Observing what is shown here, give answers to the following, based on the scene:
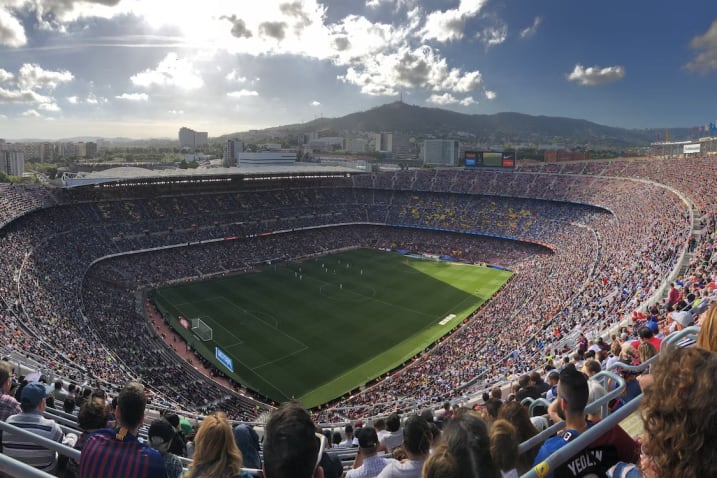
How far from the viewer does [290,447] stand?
2979mm

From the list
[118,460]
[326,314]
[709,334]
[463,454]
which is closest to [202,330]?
[326,314]

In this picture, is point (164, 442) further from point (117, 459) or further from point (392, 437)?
point (392, 437)

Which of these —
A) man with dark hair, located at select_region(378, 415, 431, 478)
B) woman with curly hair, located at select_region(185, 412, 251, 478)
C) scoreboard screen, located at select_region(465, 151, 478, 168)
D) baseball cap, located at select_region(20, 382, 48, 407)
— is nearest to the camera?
woman with curly hair, located at select_region(185, 412, 251, 478)

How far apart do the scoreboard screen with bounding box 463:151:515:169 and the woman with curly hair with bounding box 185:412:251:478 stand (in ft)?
253

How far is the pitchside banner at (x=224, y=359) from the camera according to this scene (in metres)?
30.0

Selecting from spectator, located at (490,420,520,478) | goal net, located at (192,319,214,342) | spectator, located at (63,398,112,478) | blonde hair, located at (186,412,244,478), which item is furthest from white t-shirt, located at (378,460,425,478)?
goal net, located at (192,319,214,342)

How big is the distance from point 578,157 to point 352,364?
10062 centimetres

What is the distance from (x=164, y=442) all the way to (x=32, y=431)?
6.06 ft

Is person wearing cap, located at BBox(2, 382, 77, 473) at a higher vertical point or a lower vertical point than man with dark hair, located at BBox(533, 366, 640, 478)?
lower

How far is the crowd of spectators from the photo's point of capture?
82.6 ft

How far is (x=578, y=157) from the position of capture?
11238cm

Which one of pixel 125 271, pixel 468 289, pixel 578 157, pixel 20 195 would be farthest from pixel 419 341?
pixel 578 157

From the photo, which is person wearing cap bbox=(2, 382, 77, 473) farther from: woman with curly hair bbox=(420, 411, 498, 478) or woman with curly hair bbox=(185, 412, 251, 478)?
woman with curly hair bbox=(420, 411, 498, 478)

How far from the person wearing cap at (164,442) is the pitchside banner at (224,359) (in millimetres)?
27156
